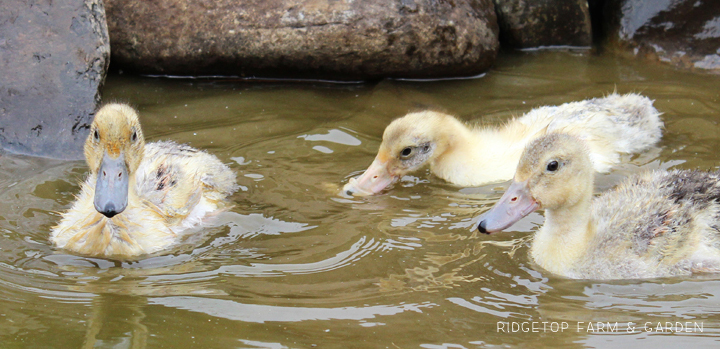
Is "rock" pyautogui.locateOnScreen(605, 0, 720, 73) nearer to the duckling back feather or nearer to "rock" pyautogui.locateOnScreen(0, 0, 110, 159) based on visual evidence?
the duckling back feather

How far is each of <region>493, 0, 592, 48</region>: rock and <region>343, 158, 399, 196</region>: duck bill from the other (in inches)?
133

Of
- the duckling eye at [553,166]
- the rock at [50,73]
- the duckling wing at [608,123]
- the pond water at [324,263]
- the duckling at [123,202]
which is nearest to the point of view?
the pond water at [324,263]

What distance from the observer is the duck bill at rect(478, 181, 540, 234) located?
4324 mm

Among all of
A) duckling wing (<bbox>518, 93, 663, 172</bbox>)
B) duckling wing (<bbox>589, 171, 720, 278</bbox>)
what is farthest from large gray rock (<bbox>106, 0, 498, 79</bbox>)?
duckling wing (<bbox>589, 171, 720, 278</bbox>)

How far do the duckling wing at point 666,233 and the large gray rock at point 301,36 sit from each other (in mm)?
3497

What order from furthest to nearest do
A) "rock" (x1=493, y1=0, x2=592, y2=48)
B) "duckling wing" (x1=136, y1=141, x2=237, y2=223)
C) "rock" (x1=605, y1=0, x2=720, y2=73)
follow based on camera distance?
"rock" (x1=493, y1=0, x2=592, y2=48)
"rock" (x1=605, y1=0, x2=720, y2=73)
"duckling wing" (x1=136, y1=141, x2=237, y2=223)

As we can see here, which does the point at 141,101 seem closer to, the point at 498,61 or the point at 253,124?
the point at 253,124

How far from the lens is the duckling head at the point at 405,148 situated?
5820 millimetres

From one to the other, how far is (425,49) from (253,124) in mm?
1995

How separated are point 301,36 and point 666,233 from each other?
14.1 ft

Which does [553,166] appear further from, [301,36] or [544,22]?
[544,22]

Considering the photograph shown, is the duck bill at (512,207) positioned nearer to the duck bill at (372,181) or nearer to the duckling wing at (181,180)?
the duck bill at (372,181)

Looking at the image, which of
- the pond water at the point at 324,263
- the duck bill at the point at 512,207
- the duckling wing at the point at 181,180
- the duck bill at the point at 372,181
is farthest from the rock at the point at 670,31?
the duckling wing at the point at 181,180

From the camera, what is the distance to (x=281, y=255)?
461 cm
